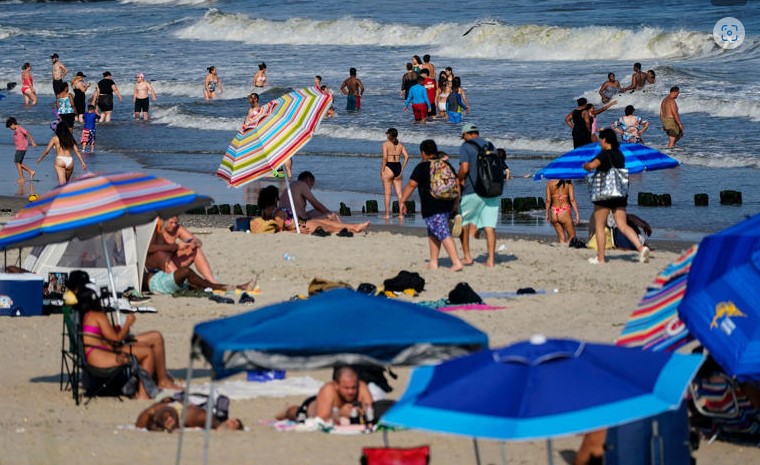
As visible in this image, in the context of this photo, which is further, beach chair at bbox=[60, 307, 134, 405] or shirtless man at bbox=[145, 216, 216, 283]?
shirtless man at bbox=[145, 216, 216, 283]

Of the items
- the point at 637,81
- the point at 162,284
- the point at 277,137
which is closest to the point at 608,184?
the point at 277,137

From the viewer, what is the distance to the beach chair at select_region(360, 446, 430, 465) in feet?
19.4

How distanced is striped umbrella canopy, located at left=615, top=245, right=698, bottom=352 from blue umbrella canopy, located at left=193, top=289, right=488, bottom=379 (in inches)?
55.4

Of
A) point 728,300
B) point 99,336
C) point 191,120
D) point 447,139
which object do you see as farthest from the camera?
point 191,120

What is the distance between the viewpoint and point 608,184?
1258 centimetres

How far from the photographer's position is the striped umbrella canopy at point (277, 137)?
14758 millimetres

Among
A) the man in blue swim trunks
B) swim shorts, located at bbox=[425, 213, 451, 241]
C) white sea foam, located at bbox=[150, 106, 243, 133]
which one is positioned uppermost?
the man in blue swim trunks

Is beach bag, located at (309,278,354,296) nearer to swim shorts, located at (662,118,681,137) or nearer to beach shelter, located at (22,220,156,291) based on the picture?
beach shelter, located at (22,220,156,291)

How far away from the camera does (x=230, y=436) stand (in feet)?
25.5

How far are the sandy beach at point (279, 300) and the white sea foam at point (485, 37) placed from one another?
28.4 m

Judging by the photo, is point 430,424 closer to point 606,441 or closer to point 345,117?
point 606,441

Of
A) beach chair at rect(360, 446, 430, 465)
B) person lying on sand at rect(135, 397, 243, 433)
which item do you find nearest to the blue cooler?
person lying on sand at rect(135, 397, 243, 433)

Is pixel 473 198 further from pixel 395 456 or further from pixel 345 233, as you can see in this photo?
pixel 395 456

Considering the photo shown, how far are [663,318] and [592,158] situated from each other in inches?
260
